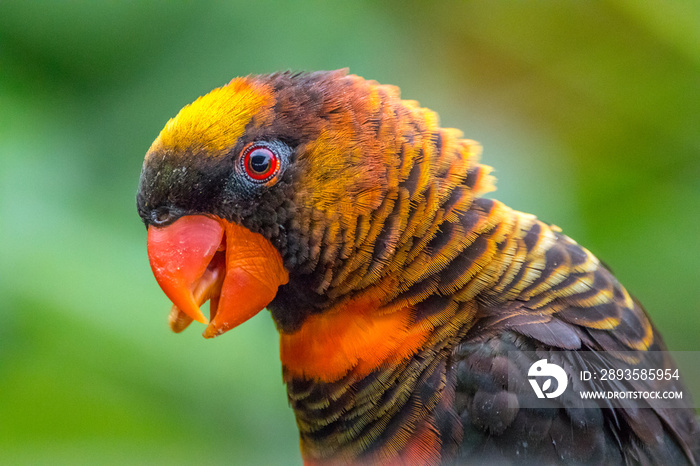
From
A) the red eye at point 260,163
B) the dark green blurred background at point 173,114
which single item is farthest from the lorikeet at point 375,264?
the dark green blurred background at point 173,114

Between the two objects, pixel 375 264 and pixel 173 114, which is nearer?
pixel 375 264

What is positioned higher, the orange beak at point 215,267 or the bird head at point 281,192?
the bird head at point 281,192

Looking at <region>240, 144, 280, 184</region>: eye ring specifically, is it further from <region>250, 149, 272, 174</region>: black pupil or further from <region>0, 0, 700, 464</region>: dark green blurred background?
<region>0, 0, 700, 464</region>: dark green blurred background

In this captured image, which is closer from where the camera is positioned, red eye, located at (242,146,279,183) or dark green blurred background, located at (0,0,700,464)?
red eye, located at (242,146,279,183)

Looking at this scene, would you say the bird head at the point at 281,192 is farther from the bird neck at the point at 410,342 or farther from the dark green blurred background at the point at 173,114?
the dark green blurred background at the point at 173,114

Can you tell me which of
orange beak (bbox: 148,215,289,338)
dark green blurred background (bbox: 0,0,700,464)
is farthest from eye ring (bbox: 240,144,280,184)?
dark green blurred background (bbox: 0,0,700,464)

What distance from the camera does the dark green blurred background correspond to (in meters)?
1.11

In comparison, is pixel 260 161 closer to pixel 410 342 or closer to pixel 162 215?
pixel 162 215

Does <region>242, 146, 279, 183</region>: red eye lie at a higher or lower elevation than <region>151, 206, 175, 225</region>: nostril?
higher

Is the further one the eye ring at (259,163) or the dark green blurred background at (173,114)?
the dark green blurred background at (173,114)

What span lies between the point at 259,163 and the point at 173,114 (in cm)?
37

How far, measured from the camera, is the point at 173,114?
117 centimetres

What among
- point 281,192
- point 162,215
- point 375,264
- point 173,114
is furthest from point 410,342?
point 173,114

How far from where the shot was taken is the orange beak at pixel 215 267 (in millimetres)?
933
